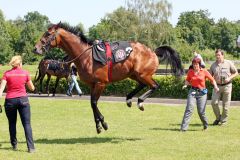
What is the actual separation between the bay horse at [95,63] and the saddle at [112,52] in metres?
0.09

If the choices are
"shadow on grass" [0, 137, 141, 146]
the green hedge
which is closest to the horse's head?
"shadow on grass" [0, 137, 141, 146]

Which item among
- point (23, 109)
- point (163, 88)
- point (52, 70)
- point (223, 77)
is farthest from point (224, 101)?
point (52, 70)

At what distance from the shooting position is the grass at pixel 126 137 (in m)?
8.09

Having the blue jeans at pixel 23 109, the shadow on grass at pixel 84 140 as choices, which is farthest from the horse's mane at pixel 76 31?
the blue jeans at pixel 23 109

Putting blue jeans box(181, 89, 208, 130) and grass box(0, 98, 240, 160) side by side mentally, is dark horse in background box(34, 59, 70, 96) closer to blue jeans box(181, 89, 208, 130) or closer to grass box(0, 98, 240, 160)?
grass box(0, 98, 240, 160)

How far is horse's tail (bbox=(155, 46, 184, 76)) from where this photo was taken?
11078 millimetres

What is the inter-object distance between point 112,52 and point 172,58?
6.56 feet

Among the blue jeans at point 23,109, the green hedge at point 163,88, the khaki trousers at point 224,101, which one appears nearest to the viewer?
the blue jeans at point 23,109

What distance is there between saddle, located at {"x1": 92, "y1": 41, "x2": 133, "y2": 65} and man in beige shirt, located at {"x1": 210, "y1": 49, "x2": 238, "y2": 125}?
10.6 feet

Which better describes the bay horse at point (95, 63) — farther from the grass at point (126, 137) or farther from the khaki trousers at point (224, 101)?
the khaki trousers at point (224, 101)

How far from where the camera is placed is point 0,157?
7902 mm

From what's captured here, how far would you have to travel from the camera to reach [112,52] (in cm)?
980

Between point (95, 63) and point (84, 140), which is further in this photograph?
point (84, 140)

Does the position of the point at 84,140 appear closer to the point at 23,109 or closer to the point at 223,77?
the point at 23,109
